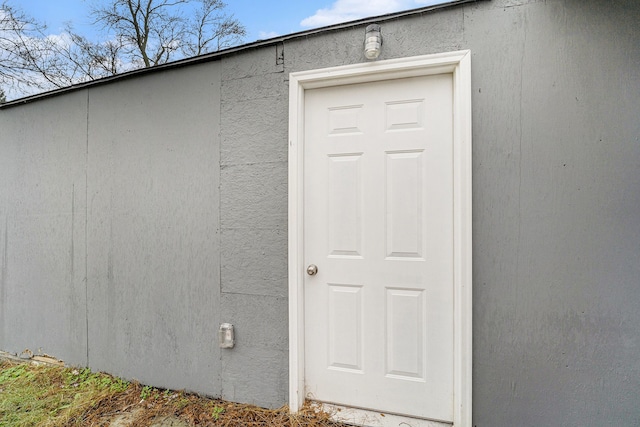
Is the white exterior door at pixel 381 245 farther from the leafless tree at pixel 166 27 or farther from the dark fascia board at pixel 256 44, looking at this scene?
the leafless tree at pixel 166 27

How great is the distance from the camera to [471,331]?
5.24ft

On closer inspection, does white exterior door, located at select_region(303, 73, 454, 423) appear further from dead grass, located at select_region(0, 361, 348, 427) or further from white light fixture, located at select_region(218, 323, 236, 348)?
white light fixture, located at select_region(218, 323, 236, 348)

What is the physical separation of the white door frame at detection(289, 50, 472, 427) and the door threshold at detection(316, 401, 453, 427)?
0.61 ft

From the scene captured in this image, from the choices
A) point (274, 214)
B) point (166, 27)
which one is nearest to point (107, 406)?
point (274, 214)

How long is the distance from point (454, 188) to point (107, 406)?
9.08ft

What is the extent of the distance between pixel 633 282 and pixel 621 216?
0.33 metres

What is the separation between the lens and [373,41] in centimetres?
166

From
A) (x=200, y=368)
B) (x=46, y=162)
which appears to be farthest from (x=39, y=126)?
(x=200, y=368)

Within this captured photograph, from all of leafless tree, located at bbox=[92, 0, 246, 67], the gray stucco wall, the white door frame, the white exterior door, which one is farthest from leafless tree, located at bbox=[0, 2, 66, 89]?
the white exterior door

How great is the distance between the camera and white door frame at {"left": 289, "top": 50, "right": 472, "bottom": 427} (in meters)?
1.59

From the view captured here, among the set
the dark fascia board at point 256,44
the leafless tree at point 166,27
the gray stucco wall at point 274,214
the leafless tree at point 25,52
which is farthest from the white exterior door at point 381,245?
the leafless tree at point 25,52

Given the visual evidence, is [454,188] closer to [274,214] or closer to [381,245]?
→ [381,245]

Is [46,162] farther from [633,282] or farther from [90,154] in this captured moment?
[633,282]

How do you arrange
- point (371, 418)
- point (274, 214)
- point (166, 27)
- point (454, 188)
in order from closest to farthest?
point (454, 188) < point (371, 418) < point (274, 214) < point (166, 27)
